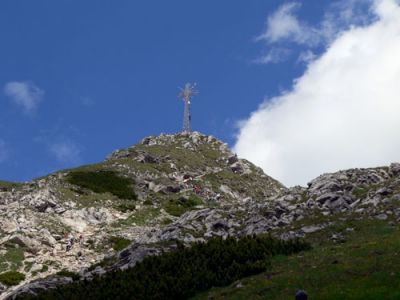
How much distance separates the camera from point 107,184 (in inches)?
3162

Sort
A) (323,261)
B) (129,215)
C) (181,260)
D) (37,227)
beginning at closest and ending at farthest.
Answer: (323,261) → (181,260) → (37,227) → (129,215)

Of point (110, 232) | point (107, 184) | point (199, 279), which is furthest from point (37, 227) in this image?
point (199, 279)

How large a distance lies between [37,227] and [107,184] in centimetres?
2308

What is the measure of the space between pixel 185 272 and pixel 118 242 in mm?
26384

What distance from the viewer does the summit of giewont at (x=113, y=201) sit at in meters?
51.4

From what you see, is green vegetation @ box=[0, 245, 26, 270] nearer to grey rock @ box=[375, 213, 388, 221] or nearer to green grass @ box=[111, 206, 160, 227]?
green grass @ box=[111, 206, 160, 227]

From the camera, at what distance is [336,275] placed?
24.8 metres

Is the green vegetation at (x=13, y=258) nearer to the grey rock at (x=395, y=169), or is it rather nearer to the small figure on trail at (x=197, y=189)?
the grey rock at (x=395, y=169)

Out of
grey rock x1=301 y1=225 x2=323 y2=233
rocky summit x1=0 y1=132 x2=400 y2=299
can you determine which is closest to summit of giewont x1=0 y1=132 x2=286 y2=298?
rocky summit x1=0 y1=132 x2=400 y2=299

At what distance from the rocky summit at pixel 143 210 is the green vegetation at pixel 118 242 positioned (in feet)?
0.36

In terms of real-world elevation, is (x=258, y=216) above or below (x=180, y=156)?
below

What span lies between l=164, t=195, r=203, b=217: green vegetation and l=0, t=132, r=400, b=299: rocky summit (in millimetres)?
176

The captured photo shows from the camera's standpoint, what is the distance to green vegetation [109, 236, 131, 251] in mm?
54438

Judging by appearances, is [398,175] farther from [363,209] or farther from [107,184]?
[107,184]
